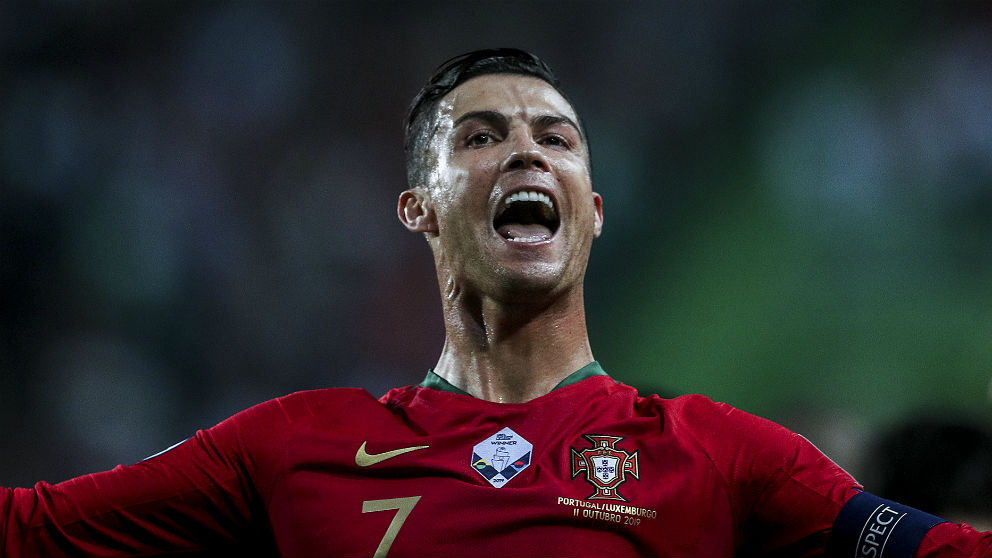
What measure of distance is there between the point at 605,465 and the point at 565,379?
0.41 metres

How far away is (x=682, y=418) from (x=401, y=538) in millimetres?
803

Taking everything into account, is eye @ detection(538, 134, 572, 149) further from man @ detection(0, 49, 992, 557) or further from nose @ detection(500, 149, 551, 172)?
nose @ detection(500, 149, 551, 172)

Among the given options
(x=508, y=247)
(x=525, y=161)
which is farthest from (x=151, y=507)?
(x=525, y=161)

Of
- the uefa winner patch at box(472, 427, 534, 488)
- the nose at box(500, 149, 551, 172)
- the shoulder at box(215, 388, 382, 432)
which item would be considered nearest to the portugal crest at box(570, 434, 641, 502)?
the uefa winner patch at box(472, 427, 534, 488)

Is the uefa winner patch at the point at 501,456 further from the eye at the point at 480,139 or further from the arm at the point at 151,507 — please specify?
the eye at the point at 480,139

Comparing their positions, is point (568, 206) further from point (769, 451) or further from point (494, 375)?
point (769, 451)

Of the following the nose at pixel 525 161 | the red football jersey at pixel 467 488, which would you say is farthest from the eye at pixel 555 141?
the red football jersey at pixel 467 488

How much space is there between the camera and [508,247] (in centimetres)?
263

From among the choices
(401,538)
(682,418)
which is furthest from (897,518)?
(401,538)

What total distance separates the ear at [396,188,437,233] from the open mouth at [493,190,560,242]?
26cm

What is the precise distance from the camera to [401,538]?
2.15m

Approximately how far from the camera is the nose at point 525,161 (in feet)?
8.89

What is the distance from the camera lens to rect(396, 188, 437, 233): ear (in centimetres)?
292

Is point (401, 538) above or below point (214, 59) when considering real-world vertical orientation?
below
